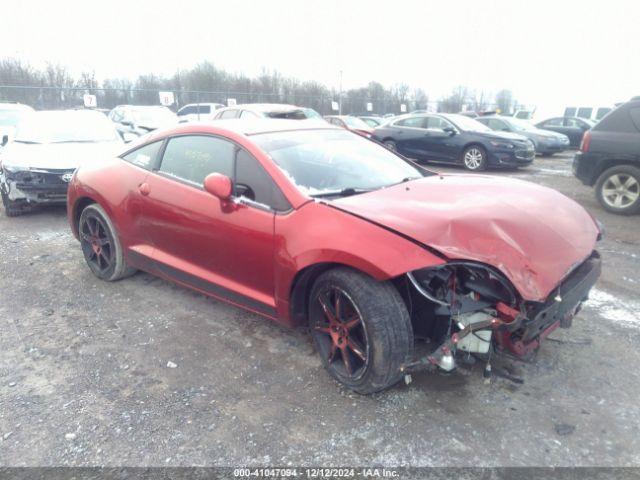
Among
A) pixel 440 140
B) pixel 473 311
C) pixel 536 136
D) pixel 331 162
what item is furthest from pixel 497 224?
pixel 536 136

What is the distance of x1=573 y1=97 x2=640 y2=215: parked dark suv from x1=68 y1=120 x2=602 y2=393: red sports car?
4780 millimetres

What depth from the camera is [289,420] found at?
2611 mm

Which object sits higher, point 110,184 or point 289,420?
point 110,184

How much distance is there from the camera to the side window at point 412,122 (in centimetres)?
1296

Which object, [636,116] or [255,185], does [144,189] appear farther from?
[636,116]

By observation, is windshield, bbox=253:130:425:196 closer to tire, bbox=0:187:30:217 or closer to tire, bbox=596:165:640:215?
tire, bbox=596:165:640:215

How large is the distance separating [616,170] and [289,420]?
22.7 ft

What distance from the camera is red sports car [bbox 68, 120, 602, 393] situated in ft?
8.20

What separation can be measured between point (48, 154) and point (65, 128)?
3.84 feet

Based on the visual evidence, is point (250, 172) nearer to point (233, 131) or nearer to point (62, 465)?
point (233, 131)

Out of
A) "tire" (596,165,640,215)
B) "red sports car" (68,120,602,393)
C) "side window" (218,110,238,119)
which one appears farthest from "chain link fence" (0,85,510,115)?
"red sports car" (68,120,602,393)

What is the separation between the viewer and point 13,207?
22.2ft

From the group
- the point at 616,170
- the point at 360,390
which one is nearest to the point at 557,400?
the point at 360,390

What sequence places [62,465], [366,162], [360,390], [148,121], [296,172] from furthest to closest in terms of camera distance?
[148,121] < [366,162] < [296,172] < [360,390] < [62,465]
